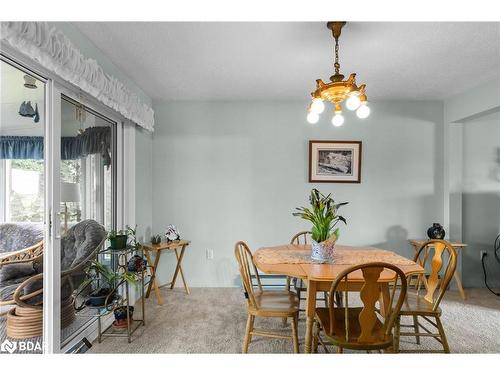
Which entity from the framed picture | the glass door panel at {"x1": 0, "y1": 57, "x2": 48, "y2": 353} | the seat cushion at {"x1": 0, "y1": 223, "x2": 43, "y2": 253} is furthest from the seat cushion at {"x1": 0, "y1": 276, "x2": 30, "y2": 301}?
the framed picture

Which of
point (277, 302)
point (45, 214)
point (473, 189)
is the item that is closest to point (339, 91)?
point (277, 302)

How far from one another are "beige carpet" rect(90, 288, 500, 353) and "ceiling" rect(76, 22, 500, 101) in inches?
91.0

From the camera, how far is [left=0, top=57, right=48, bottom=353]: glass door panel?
63.5 inches

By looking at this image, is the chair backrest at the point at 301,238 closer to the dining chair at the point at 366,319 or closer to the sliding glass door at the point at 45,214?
the dining chair at the point at 366,319

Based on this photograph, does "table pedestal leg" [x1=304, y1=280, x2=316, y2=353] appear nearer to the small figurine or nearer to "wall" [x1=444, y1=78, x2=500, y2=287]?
the small figurine

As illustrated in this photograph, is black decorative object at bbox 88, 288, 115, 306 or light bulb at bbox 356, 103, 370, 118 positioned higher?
light bulb at bbox 356, 103, 370, 118

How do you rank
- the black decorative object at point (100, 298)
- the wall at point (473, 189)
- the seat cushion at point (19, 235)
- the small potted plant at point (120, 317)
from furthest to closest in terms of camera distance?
1. the wall at point (473, 189)
2. the small potted plant at point (120, 317)
3. the black decorative object at point (100, 298)
4. the seat cushion at point (19, 235)

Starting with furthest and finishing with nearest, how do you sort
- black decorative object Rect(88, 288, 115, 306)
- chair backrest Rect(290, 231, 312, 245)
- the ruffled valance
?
chair backrest Rect(290, 231, 312, 245) → black decorative object Rect(88, 288, 115, 306) → the ruffled valance

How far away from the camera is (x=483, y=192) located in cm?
371

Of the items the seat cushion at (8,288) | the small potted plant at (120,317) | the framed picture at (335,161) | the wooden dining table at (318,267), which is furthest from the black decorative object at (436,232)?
the seat cushion at (8,288)

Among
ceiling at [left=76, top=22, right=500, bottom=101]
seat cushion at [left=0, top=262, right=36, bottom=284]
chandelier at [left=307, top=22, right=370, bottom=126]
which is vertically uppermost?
ceiling at [left=76, top=22, right=500, bottom=101]

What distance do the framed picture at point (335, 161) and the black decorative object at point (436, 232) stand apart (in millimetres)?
981

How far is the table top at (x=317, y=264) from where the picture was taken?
1.80m
